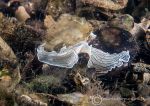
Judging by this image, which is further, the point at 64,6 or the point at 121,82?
the point at 64,6

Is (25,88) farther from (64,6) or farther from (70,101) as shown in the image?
(64,6)

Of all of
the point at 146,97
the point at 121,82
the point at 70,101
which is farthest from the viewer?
the point at 121,82

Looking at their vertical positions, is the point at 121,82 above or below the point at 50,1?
below

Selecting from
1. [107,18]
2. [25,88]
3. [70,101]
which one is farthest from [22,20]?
[70,101]

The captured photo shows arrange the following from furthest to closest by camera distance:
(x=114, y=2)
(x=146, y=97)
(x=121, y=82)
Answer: (x=114, y=2) < (x=121, y=82) < (x=146, y=97)

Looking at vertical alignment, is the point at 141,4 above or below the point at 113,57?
above

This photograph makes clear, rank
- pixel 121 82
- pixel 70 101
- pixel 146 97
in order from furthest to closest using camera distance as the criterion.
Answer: pixel 121 82, pixel 146 97, pixel 70 101

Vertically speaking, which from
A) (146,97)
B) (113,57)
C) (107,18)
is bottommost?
(146,97)

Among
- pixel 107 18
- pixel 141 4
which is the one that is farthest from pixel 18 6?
pixel 141 4

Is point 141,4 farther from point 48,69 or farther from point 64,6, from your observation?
point 48,69
